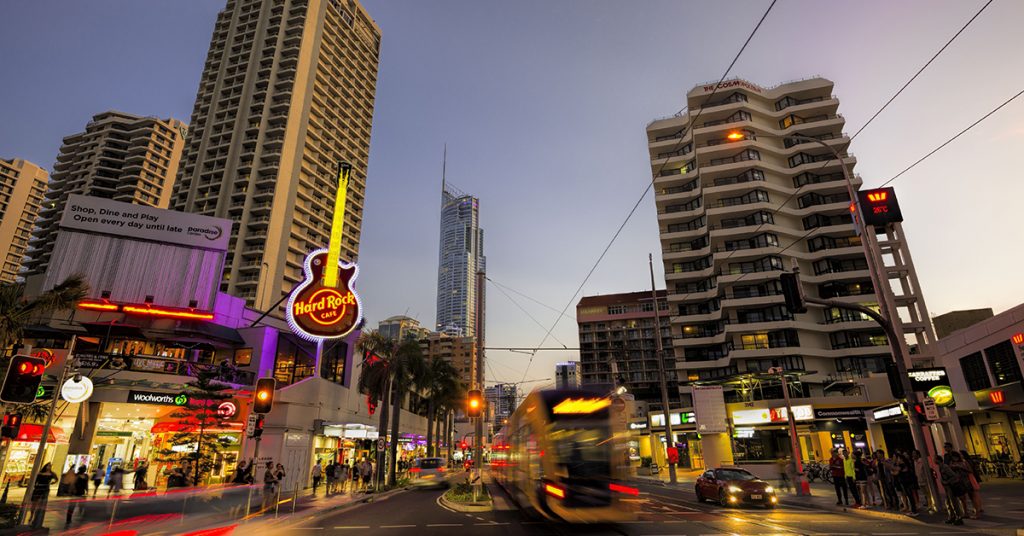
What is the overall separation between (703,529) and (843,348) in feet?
210

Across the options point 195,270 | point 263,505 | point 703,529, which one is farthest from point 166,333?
point 703,529

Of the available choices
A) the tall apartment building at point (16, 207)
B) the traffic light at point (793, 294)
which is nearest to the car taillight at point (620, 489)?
the traffic light at point (793, 294)

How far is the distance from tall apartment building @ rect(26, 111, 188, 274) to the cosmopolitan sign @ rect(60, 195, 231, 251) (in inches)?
3344

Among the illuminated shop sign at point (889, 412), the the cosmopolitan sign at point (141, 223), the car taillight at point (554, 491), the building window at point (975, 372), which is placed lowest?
the car taillight at point (554, 491)

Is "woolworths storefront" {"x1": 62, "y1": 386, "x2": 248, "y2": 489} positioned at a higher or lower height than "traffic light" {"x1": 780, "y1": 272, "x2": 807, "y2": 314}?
lower

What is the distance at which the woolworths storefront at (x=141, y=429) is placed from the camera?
93.6 feet

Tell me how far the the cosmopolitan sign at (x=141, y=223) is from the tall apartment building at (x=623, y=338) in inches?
3575

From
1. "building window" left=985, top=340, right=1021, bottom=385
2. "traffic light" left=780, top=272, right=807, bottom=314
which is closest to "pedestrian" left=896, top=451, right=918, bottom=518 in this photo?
"traffic light" left=780, top=272, right=807, bottom=314

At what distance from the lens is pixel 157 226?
137ft

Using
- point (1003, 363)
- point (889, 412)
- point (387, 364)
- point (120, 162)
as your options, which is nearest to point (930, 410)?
point (889, 412)

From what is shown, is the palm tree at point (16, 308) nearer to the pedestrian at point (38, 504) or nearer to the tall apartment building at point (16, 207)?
the pedestrian at point (38, 504)

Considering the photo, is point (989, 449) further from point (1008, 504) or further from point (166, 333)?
point (166, 333)

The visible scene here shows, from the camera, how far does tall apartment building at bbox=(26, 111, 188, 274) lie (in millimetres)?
111500

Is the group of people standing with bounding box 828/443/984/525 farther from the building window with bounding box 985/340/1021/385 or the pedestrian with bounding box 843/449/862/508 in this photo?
the building window with bounding box 985/340/1021/385
